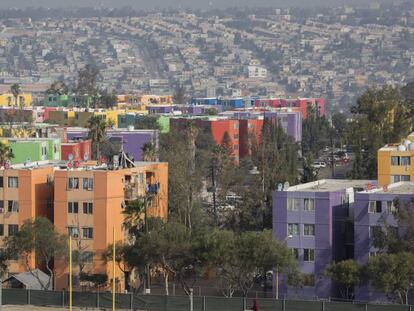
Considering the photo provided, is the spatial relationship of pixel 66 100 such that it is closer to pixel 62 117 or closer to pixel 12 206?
pixel 62 117

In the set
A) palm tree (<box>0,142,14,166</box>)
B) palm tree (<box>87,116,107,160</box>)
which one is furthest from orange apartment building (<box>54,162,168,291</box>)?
palm tree (<box>87,116,107,160</box>)

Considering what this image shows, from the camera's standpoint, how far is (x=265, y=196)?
54812 mm

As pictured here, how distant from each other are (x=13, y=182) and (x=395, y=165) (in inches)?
449

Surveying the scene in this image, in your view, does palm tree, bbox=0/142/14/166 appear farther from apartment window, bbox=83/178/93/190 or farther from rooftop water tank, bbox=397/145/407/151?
rooftop water tank, bbox=397/145/407/151

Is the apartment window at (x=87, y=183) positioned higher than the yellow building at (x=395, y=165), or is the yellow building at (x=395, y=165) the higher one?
the yellow building at (x=395, y=165)

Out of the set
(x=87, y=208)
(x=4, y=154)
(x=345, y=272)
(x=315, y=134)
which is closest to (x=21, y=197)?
(x=87, y=208)

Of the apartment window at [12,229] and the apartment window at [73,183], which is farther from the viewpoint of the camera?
the apartment window at [12,229]

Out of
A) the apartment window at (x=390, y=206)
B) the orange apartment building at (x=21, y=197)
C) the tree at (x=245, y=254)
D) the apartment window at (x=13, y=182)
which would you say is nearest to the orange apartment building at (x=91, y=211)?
the orange apartment building at (x=21, y=197)

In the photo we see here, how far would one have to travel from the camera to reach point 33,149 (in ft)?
209

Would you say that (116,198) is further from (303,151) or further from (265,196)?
(303,151)

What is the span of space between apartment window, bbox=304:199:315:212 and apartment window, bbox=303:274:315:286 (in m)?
1.70

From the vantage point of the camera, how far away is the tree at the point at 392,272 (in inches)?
1603

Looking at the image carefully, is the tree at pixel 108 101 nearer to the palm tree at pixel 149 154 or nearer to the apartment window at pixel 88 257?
the palm tree at pixel 149 154

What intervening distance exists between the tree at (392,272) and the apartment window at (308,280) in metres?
2.68
